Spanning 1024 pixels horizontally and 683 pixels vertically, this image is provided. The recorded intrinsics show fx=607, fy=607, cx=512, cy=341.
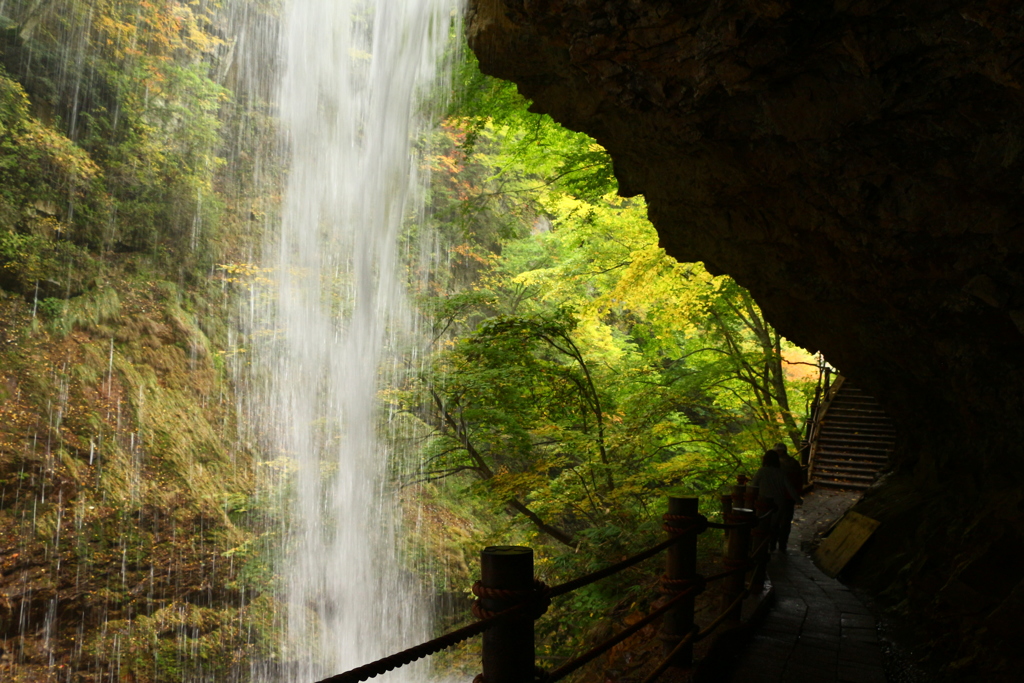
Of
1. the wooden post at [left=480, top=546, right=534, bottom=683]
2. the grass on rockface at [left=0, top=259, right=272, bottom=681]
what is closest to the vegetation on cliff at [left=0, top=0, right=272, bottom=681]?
the grass on rockface at [left=0, top=259, right=272, bottom=681]

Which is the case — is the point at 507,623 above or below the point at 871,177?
below

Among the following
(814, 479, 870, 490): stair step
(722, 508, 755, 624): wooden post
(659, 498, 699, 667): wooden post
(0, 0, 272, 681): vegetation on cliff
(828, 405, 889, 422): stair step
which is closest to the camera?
(659, 498, 699, 667): wooden post

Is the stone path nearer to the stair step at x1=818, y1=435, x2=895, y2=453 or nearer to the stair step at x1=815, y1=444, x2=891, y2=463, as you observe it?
the stair step at x1=815, y1=444, x2=891, y2=463

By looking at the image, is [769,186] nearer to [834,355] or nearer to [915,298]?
[915,298]

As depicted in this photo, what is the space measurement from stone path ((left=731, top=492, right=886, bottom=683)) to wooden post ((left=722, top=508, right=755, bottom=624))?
0.29m

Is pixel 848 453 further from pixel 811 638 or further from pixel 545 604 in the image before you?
pixel 545 604

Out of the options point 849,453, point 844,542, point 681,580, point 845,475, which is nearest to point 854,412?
point 849,453

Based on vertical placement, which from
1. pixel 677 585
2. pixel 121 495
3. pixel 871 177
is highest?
pixel 871 177

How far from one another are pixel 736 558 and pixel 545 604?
2.76m

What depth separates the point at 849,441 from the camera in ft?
42.3

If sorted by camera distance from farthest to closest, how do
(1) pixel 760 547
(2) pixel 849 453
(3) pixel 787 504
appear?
(2) pixel 849 453 → (3) pixel 787 504 → (1) pixel 760 547

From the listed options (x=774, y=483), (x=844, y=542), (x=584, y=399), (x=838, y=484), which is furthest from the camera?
(x=838, y=484)

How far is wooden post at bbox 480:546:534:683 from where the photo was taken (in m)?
1.79

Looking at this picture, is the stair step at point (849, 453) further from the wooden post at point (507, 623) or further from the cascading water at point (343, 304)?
the wooden post at point (507, 623)
